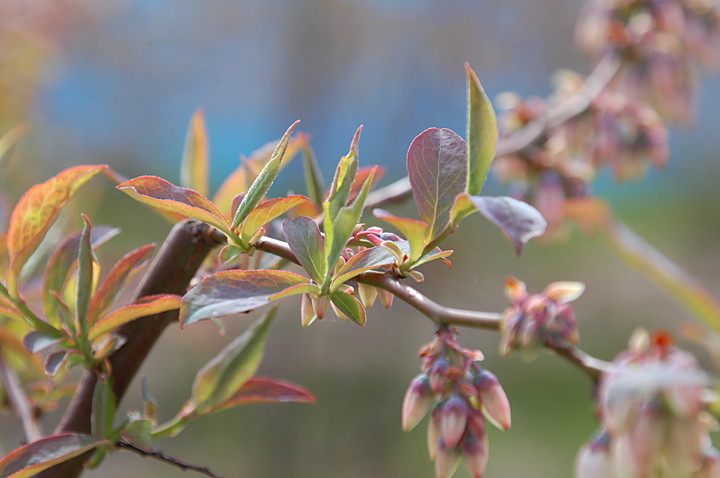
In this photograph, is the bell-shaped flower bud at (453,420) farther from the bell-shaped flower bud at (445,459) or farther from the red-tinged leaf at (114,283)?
the red-tinged leaf at (114,283)

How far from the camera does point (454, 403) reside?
20 cm

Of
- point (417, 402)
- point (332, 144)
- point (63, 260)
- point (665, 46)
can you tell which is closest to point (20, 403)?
point (63, 260)

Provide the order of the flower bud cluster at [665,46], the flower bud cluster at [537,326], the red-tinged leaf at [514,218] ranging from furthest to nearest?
the flower bud cluster at [665,46]
the flower bud cluster at [537,326]
the red-tinged leaf at [514,218]

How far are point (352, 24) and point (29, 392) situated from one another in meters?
2.01

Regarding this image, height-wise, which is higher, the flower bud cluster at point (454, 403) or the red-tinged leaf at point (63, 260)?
the red-tinged leaf at point (63, 260)

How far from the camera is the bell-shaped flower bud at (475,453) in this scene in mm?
203

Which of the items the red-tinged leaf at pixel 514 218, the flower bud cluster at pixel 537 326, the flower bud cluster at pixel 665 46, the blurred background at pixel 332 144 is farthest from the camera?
the blurred background at pixel 332 144

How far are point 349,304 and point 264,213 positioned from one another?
0.04 meters

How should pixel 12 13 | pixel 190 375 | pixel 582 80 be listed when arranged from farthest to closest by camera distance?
1. pixel 190 375
2. pixel 12 13
3. pixel 582 80

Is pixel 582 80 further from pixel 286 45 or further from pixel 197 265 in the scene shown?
pixel 286 45

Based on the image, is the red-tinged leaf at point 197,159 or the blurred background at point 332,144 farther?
the blurred background at point 332,144

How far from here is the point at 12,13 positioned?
103cm

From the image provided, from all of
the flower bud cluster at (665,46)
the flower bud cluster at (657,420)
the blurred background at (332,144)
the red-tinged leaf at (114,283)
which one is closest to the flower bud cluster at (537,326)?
the flower bud cluster at (657,420)

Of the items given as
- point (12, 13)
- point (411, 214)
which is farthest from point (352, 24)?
point (12, 13)
